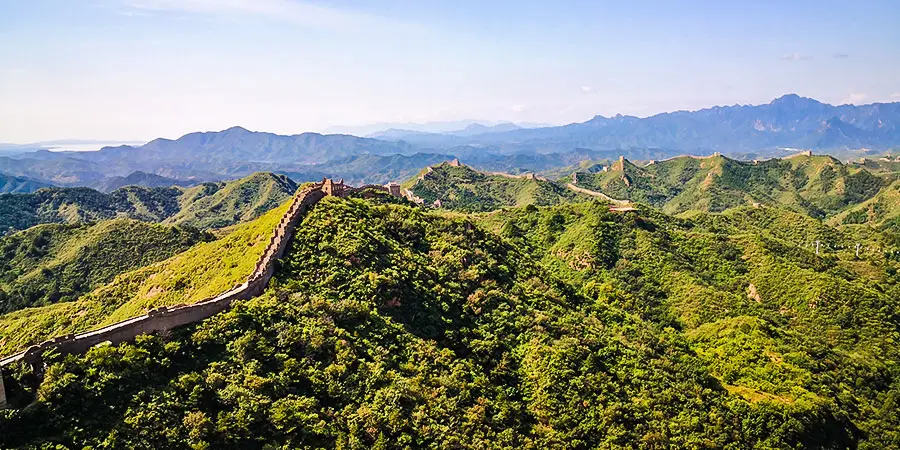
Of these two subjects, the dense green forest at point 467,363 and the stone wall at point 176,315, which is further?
the dense green forest at point 467,363

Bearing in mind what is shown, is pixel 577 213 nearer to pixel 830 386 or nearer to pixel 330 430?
pixel 830 386

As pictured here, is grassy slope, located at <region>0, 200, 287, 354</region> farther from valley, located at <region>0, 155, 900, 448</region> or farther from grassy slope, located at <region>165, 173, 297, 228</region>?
grassy slope, located at <region>165, 173, 297, 228</region>

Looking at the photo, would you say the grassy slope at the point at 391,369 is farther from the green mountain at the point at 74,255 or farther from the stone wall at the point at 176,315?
the green mountain at the point at 74,255

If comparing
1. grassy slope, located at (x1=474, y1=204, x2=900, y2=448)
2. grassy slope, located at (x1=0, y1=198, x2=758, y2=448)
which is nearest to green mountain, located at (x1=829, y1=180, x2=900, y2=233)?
grassy slope, located at (x1=474, y1=204, x2=900, y2=448)

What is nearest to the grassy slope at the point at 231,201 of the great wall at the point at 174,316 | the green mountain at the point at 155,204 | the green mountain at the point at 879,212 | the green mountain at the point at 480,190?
the green mountain at the point at 155,204

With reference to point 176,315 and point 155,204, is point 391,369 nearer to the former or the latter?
point 176,315

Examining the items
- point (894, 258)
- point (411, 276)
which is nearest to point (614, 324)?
point (411, 276)
